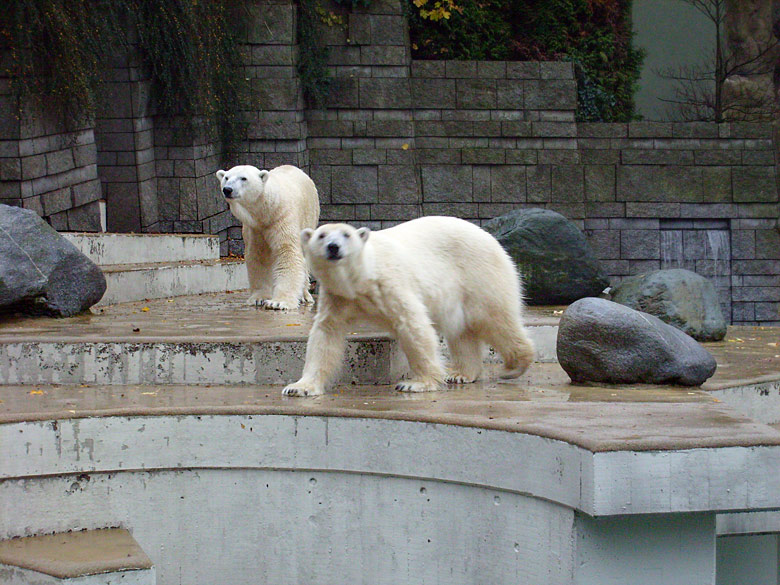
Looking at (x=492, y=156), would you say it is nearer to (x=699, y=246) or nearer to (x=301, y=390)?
(x=699, y=246)

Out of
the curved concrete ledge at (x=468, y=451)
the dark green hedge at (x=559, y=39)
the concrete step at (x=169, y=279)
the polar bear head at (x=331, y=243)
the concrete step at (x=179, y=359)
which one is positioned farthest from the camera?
the dark green hedge at (x=559, y=39)

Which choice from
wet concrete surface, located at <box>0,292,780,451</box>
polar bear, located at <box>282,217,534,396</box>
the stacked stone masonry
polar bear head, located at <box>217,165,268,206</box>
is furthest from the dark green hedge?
polar bear, located at <box>282,217,534,396</box>

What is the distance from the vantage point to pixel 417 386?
4520 millimetres

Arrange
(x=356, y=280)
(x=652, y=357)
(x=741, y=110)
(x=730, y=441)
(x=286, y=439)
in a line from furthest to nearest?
1. (x=741, y=110)
2. (x=652, y=357)
3. (x=356, y=280)
4. (x=286, y=439)
5. (x=730, y=441)

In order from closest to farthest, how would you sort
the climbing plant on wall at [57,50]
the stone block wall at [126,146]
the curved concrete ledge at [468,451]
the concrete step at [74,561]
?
the curved concrete ledge at [468,451] → the concrete step at [74,561] → the climbing plant on wall at [57,50] → the stone block wall at [126,146]

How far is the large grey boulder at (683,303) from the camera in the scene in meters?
6.29

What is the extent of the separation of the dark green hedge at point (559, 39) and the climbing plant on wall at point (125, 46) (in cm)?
245

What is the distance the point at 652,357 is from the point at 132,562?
7.95ft

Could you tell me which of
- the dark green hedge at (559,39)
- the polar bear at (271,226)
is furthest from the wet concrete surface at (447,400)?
the dark green hedge at (559,39)

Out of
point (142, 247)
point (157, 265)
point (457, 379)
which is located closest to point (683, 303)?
point (457, 379)

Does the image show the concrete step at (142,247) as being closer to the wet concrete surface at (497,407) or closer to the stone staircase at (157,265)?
the stone staircase at (157,265)

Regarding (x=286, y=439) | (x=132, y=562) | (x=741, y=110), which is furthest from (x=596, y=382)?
(x=741, y=110)

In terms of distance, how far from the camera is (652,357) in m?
4.62

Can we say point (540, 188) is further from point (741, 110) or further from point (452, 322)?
point (452, 322)
